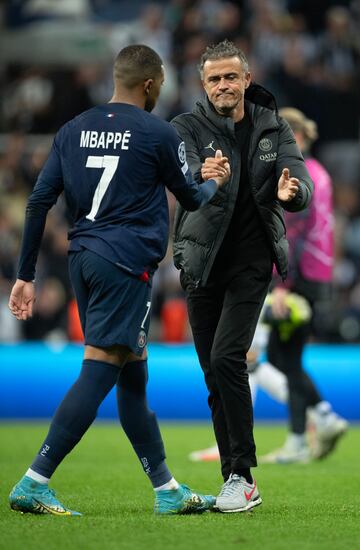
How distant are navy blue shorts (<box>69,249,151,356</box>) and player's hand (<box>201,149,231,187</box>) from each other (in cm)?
62

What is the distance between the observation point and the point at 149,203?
514 centimetres

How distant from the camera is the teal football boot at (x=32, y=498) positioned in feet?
16.4

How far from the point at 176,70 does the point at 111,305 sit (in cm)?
1068

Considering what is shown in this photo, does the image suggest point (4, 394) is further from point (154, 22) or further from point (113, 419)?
point (154, 22)

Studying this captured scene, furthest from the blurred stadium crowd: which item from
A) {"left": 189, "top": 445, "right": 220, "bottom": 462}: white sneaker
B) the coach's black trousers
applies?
the coach's black trousers

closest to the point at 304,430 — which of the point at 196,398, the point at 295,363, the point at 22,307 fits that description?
the point at 295,363

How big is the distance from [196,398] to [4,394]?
72.9 inches

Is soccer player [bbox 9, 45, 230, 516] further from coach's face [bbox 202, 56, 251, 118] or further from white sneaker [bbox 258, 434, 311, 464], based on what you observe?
white sneaker [bbox 258, 434, 311, 464]

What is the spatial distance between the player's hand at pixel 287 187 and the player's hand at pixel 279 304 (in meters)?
2.71

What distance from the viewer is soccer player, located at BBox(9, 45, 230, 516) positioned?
501 centimetres

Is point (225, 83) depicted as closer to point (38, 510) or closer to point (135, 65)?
point (135, 65)

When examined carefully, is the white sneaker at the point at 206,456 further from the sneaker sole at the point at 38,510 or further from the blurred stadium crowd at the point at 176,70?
the blurred stadium crowd at the point at 176,70

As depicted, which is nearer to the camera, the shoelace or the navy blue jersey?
the navy blue jersey

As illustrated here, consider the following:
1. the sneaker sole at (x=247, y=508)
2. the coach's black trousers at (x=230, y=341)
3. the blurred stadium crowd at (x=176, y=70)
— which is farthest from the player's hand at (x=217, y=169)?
the blurred stadium crowd at (x=176, y=70)
